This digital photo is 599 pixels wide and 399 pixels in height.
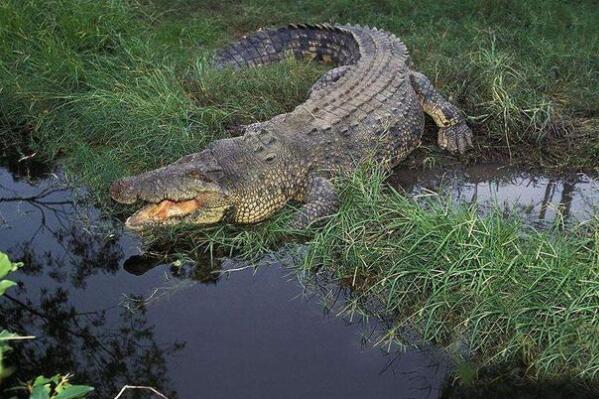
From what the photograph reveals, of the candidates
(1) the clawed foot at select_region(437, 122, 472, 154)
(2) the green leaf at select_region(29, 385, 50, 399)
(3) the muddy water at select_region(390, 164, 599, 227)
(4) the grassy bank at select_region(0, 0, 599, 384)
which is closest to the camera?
(2) the green leaf at select_region(29, 385, 50, 399)

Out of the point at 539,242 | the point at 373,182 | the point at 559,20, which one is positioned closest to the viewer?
the point at 539,242

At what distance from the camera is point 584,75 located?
22.7 feet

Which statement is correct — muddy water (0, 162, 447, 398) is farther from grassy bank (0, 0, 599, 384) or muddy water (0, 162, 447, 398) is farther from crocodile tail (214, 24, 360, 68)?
crocodile tail (214, 24, 360, 68)

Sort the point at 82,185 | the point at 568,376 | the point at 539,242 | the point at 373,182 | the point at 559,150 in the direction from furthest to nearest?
the point at 559,150 → the point at 82,185 → the point at 373,182 → the point at 539,242 → the point at 568,376

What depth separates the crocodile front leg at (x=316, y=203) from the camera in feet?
16.7

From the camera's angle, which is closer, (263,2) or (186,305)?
(186,305)

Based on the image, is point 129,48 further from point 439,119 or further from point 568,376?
point 568,376

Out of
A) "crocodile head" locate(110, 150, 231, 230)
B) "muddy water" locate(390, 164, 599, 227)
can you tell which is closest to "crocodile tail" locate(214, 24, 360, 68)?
"muddy water" locate(390, 164, 599, 227)

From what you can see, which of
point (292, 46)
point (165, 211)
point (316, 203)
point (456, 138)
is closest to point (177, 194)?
point (165, 211)

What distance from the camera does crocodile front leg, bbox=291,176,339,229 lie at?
509cm

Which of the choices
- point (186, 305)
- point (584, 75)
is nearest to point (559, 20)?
point (584, 75)

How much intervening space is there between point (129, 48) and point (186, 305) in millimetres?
3094

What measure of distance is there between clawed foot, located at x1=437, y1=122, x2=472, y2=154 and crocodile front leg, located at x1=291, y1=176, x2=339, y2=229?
4.55 feet

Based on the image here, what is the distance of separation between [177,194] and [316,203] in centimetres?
93
